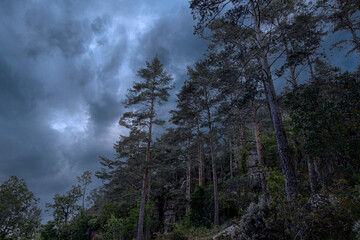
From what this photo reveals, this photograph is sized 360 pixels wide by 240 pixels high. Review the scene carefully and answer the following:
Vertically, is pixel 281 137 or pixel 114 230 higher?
pixel 281 137

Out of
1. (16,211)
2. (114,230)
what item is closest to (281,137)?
(114,230)

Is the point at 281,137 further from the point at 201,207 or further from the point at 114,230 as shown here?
the point at 114,230

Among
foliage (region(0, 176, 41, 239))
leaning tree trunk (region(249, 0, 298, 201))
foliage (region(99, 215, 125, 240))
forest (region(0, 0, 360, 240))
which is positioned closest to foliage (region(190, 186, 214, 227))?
forest (region(0, 0, 360, 240))

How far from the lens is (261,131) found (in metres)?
13.8

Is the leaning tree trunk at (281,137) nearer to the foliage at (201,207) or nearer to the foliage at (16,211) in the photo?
the foliage at (201,207)

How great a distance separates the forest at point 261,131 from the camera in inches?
182

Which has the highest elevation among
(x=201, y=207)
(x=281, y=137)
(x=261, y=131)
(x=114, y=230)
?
(x=261, y=131)

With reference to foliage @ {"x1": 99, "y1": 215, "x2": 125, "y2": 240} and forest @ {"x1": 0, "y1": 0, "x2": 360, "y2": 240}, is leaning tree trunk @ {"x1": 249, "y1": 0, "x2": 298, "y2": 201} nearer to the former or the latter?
forest @ {"x1": 0, "y1": 0, "x2": 360, "y2": 240}

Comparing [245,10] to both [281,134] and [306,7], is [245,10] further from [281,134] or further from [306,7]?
[281,134]

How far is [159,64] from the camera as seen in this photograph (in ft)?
57.0

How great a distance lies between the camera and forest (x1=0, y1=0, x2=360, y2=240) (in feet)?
15.2

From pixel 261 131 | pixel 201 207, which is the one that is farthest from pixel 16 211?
pixel 261 131

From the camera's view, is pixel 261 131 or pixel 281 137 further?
pixel 261 131

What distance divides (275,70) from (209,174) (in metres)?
21.0
